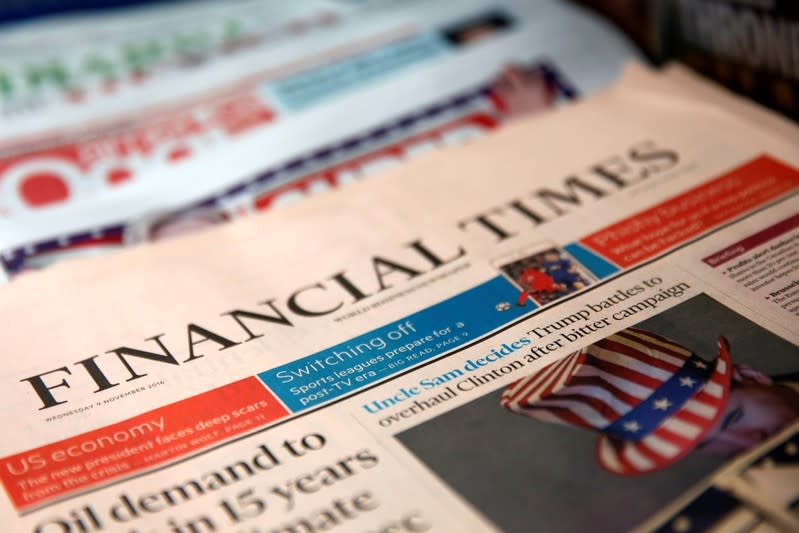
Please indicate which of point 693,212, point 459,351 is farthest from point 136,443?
point 693,212

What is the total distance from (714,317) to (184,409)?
10.1 inches

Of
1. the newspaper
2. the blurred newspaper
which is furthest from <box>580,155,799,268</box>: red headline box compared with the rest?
the blurred newspaper

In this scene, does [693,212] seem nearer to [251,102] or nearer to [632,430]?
[632,430]

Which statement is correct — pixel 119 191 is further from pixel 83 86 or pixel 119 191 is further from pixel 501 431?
pixel 501 431

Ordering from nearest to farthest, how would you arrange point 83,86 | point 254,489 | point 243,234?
point 254,489, point 243,234, point 83,86

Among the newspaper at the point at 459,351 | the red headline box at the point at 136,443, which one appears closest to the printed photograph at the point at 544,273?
the newspaper at the point at 459,351

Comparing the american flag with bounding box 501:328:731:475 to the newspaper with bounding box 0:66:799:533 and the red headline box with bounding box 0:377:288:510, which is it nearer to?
the newspaper with bounding box 0:66:799:533

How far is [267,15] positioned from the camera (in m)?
0.73

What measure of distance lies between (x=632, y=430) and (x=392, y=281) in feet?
0.52

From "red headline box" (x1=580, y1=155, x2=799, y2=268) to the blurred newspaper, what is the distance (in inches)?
6.0

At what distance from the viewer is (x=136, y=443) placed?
1.26 feet

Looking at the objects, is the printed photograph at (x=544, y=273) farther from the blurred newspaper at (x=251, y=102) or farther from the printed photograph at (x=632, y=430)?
the blurred newspaper at (x=251, y=102)

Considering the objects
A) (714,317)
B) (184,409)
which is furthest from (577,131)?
(184,409)

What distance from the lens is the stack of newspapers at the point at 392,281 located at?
0.35m
